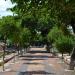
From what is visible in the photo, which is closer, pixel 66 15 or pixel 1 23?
pixel 66 15

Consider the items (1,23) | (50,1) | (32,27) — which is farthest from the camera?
(32,27)

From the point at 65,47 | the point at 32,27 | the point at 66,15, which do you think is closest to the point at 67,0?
the point at 66,15

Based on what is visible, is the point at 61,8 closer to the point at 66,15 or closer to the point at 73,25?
the point at 66,15

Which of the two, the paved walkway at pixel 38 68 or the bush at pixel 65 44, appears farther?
the bush at pixel 65 44

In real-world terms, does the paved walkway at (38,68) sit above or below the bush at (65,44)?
below

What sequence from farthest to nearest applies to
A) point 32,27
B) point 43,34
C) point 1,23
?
point 43,34 → point 32,27 → point 1,23

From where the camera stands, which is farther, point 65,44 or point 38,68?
point 65,44

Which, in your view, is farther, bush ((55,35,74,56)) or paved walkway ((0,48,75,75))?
bush ((55,35,74,56))

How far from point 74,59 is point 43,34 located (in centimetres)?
6139

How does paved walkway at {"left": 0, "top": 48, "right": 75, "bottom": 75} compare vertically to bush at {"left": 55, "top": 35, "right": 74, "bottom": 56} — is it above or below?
below

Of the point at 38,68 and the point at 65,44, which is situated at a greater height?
the point at 65,44

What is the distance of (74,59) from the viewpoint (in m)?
30.8

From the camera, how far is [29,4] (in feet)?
46.7

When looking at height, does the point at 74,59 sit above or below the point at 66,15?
below
